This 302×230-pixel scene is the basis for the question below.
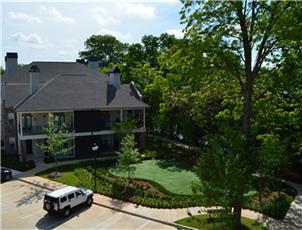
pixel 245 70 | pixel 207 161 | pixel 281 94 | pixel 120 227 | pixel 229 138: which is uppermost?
pixel 245 70

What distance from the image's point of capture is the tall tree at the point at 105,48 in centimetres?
8356

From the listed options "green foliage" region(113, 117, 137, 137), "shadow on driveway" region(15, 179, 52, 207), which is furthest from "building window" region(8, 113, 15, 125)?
"green foliage" region(113, 117, 137, 137)

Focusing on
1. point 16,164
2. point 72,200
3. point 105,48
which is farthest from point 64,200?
point 105,48

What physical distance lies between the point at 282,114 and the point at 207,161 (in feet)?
21.8

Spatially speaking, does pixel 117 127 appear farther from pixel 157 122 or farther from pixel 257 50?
pixel 257 50

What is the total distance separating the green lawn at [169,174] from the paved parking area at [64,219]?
503 cm

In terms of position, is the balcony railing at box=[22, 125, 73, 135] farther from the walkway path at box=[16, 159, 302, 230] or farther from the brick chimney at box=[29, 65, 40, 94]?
the walkway path at box=[16, 159, 302, 230]

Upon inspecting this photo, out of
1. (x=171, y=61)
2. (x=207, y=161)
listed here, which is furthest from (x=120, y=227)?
(x=171, y=61)

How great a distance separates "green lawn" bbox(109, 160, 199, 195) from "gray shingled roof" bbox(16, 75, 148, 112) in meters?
8.01

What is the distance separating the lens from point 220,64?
17.8 meters

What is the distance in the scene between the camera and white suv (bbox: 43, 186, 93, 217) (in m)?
19.9

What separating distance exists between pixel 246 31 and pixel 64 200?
14304mm

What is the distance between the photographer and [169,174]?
28406 mm

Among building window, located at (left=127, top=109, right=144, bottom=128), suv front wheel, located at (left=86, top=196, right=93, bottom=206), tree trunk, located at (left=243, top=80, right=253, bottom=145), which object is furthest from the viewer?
building window, located at (left=127, top=109, right=144, bottom=128)
